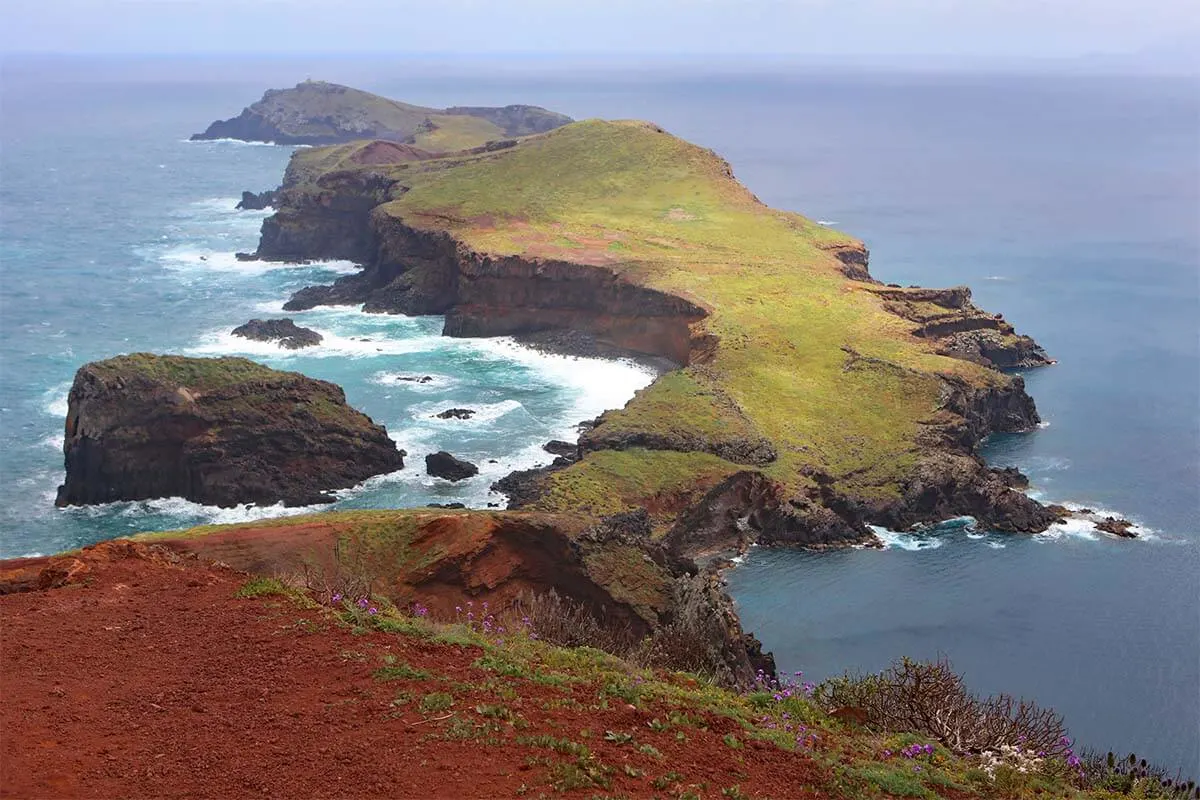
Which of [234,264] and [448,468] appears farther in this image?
[234,264]

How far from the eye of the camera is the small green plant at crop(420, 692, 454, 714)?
18.6m

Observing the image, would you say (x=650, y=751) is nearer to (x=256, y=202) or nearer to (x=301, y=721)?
(x=301, y=721)

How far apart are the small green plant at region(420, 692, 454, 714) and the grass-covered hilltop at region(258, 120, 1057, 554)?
35.6m

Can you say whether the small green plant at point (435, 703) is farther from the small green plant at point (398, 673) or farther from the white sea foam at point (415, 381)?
the white sea foam at point (415, 381)

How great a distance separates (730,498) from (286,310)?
50495mm

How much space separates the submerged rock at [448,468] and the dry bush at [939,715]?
133 feet

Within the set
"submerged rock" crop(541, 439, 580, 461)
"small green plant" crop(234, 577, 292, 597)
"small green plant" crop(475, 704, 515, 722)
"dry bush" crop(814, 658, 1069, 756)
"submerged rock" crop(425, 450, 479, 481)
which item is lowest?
"submerged rock" crop(425, 450, 479, 481)

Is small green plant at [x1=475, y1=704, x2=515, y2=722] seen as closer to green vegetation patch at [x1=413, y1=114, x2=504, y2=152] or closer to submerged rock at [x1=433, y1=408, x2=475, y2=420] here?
submerged rock at [x1=433, y1=408, x2=475, y2=420]

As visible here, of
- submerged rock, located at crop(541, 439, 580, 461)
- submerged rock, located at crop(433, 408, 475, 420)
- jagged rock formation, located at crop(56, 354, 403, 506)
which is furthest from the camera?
submerged rock, located at crop(433, 408, 475, 420)

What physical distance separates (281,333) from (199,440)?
1120 inches

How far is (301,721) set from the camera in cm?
1808

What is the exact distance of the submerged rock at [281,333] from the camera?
86812 mm

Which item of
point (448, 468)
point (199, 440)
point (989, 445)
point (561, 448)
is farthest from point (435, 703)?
point (989, 445)

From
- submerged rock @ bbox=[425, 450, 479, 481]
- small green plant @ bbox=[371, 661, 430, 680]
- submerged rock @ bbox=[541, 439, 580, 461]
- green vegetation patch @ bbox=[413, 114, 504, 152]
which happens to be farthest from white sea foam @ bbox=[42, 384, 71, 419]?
green vegetation patch @ bbox=[413, 114, 504, 152]
